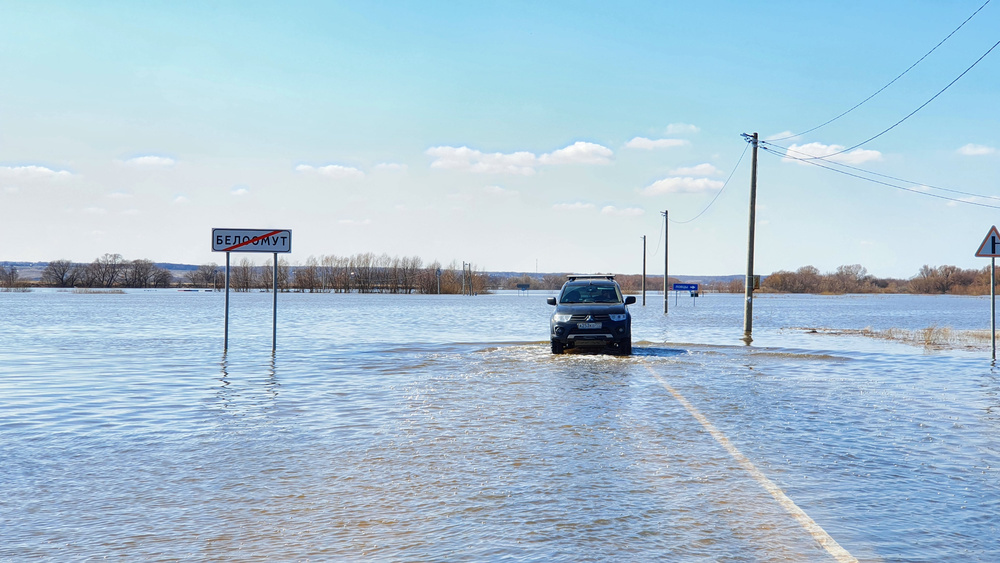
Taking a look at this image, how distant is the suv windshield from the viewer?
72.8 feet

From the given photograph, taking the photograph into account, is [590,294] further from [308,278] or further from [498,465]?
[308,278]

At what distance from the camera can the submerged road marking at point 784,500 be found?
17.0ft

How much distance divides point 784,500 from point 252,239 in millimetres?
15920

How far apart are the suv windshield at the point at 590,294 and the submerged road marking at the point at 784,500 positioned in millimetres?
11137

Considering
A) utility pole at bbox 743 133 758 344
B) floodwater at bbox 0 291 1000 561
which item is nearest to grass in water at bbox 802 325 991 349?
utility pole at bbox 743 133 758 344

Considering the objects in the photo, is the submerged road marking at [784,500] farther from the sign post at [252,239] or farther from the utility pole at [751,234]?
the utility pole at [751,234]

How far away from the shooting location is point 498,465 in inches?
307

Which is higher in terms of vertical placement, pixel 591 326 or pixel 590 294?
pixel 590 294

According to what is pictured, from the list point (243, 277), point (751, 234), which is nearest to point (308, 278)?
point (243, 277)

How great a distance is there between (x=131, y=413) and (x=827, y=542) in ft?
30.2

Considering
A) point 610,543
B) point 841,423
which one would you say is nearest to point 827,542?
point 610,543

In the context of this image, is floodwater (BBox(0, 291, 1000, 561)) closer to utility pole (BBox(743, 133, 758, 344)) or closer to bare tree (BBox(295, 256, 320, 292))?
utility pole (BBox(743, 133, 758, 344))

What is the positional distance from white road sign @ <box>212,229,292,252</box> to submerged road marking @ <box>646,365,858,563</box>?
474 inches

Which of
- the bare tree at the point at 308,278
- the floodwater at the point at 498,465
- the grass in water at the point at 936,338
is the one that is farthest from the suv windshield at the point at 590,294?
the bare tree at the point at 308,278
